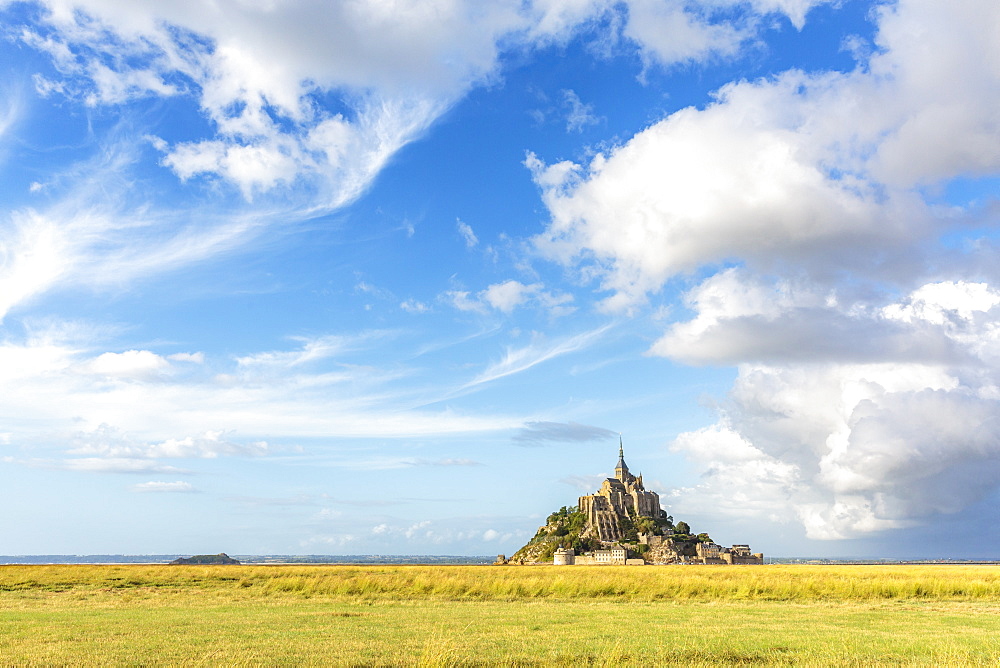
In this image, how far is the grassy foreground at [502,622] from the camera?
53.9ft

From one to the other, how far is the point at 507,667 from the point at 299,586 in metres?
28.7

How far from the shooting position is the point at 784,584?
39.2 m

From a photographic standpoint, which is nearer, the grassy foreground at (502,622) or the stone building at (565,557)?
the grassy foreground at (502,622)

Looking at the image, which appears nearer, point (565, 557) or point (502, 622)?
point (502, 622)

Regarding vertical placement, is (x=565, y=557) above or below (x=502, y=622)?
below

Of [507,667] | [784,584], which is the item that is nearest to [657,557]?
[784,584]

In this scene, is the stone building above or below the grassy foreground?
below

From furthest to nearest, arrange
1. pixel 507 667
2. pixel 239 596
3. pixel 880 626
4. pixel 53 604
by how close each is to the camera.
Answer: pixel 239 596, pixel 53 604, pixel 880 626, pixel 507 667

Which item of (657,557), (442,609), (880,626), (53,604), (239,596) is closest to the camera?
(880,626)

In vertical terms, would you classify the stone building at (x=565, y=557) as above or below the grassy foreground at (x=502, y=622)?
below

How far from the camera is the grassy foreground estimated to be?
16438 mm

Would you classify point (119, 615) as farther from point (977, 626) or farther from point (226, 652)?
point (977, 626)

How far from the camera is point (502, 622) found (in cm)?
2389

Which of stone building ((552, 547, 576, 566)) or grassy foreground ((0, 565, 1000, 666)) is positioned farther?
stone building ((552, 547, 576, 566))
